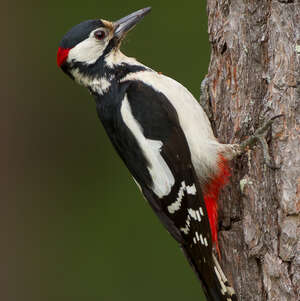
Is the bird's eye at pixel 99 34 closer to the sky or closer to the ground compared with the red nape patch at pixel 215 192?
closer to the sky

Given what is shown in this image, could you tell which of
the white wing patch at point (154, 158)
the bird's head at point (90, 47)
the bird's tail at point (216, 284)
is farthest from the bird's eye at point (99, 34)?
the bird's tail at point (216, 284)

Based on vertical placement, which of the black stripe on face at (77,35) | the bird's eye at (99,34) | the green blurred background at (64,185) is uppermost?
the black stripe on face at (77,35)

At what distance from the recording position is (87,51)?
10.6 ft

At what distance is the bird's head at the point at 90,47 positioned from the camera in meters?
3.19

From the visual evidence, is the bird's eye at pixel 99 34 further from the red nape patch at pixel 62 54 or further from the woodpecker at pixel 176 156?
the woodpecker at pixel 176 156

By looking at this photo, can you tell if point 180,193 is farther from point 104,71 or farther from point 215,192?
point 104,71

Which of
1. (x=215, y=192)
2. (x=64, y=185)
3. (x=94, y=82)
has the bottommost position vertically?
(x=64, y=185)

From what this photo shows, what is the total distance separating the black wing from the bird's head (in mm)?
289

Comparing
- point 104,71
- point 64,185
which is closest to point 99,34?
point 104,71

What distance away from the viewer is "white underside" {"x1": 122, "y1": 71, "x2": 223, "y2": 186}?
9.90 ft

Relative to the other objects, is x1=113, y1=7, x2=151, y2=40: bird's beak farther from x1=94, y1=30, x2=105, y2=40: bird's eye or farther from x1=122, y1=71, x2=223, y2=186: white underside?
x1=122, y1=71, x2=223, y2=186: white underside

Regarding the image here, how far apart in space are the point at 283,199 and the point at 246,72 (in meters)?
0.56

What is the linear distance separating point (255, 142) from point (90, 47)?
908 mm

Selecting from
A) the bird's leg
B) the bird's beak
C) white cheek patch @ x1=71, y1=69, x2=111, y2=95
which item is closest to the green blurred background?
the bird's beak
